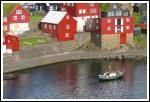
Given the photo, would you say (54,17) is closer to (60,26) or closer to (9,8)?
(60,26)

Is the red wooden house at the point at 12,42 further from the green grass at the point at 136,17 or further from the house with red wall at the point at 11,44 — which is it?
the green grass at the point at 136,17

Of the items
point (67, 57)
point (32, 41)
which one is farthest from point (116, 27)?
point (32, 41)

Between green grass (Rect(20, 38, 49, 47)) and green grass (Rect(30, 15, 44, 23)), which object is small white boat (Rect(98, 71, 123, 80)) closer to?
green grass (Rect(20, 38, 49, 47))

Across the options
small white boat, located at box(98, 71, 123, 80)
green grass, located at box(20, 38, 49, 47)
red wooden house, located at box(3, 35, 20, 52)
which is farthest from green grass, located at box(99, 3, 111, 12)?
small white boat, located at box(98, 71, 123, 80)

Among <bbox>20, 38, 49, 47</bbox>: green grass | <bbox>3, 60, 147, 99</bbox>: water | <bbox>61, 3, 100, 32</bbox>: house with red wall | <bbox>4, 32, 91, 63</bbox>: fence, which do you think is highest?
<bbox>61, 3, 100, 32</bbox>: house with red wall

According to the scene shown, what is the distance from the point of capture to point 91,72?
20.0 m

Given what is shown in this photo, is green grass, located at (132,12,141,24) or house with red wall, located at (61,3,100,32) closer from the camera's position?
house with red wall, located at (61,3,100,32)

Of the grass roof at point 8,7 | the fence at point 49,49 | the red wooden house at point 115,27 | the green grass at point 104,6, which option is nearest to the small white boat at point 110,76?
the fence at point 49,49

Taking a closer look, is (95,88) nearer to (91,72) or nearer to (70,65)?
(91,72)

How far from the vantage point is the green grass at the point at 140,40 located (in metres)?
23.4

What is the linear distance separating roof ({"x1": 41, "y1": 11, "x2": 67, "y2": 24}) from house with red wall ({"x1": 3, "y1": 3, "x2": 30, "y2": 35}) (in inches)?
32.5

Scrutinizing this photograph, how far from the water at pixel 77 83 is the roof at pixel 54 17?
233 cm

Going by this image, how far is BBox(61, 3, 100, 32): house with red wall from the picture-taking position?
24.1 metres

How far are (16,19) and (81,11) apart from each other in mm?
2843
